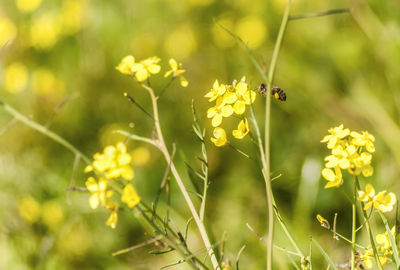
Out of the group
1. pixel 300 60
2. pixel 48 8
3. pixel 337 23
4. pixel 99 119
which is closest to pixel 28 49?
pixel 48 8

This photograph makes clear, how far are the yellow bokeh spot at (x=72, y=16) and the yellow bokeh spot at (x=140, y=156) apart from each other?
775 millimetres

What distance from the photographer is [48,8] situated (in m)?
2.54

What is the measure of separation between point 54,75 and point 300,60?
1.21 meters

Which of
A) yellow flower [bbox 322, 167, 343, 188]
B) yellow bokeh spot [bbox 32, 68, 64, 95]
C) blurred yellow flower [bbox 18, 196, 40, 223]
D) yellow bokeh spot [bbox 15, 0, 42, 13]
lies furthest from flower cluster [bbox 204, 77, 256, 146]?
yellow bokeh spot [bbox 15, 0, 42, 13]

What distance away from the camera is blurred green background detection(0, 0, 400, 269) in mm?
1484

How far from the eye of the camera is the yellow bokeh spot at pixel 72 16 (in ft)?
7.44

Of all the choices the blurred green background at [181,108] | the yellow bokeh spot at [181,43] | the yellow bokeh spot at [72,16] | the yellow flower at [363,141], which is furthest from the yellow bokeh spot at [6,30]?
the yellow flower at [363,141]

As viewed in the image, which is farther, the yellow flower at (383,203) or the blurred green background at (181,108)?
the blurred green background at (181,108)

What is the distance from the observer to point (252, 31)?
2324 mm

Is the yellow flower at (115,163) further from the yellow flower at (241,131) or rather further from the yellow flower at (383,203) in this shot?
the yellow flower at (383,203)

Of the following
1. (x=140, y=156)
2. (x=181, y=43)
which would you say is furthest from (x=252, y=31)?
(x=140, y=156)

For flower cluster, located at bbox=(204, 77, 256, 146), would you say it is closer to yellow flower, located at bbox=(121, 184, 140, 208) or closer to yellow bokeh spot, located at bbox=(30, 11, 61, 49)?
yellow flower, located at bbox=(121, 184, 140, 208)

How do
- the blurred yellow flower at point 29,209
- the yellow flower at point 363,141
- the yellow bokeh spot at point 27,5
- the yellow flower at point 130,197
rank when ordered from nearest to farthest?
the yellow flower at point 130,197
the yellow flower at point 363,141
the blurred yellow flower at point 29,209
the yellow bokeh spot at point 27,5

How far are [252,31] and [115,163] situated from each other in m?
1.92
